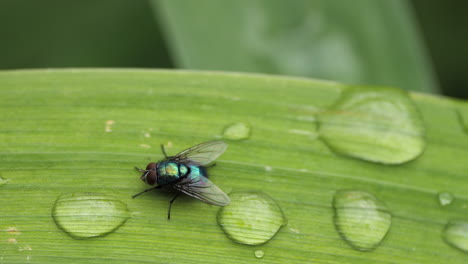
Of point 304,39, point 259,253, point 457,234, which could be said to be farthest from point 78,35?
point 457,234

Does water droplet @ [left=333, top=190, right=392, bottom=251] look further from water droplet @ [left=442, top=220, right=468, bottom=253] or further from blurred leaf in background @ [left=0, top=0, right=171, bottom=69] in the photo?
blurred leaf in background @ [left=0, top=0, right=171, bottom=69]

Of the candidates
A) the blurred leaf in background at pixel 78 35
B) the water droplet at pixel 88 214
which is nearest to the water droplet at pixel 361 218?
the water droplet at pixel 88 214

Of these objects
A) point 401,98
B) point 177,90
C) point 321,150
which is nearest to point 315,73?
point 401,98

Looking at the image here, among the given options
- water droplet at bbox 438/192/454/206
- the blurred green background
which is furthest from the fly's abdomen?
water droplet at bbox 438/192/454/206

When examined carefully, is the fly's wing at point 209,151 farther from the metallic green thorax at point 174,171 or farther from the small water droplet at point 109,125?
the small water droplet at point 109,125

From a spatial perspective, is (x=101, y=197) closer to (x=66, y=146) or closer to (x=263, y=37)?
(x=66, y=146)
